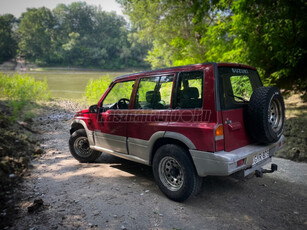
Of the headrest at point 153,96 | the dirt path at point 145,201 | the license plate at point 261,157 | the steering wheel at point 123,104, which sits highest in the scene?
the headrest at point 153,96

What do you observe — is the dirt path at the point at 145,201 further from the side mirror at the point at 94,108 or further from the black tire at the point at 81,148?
the side mirror at the point at 94,108

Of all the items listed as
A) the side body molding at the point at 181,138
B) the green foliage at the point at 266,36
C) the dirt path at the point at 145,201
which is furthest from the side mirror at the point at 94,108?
the green foliage at the point at 266,36

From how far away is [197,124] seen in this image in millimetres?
2691

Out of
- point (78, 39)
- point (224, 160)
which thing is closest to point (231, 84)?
point (224, 160)

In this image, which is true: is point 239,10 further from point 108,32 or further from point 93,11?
point 93,11

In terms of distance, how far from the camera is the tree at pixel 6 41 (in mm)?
69938

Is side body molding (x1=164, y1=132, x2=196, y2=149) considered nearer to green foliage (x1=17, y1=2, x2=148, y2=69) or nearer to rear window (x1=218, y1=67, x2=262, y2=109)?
rear window (x1=218, y1=67, x2=262, y2=109)

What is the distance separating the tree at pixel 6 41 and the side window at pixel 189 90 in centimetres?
8382

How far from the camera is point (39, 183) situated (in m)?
3.75

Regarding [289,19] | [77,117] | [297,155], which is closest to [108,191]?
[77,117]

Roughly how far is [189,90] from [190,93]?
0.17ft

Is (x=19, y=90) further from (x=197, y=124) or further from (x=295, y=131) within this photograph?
(x=295, y=131)

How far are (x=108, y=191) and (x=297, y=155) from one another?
425 cm

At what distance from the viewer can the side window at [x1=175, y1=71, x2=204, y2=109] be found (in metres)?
2.85
